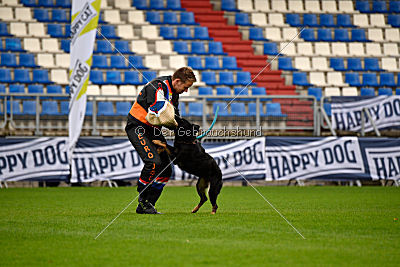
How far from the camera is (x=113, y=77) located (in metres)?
20.4

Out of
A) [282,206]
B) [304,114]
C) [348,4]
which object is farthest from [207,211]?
[348,4]

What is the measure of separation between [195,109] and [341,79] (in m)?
8.36

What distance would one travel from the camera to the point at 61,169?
15.5m

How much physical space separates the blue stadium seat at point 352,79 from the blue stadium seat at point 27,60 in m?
11.1

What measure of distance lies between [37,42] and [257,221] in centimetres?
1560

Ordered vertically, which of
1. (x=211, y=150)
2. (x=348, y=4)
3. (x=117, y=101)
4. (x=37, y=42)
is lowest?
(x=211, y=150)

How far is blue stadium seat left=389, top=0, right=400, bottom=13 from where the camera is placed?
26.0 m

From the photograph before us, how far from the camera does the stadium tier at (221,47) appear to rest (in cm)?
2019

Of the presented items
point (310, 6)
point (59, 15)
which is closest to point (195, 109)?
point (59, 15)

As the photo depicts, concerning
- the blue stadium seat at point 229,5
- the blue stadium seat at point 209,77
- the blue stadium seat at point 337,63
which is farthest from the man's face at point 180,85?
the blue stadium seat at point 229,5

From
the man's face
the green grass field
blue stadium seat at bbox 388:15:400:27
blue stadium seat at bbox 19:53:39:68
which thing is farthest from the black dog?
blue stadium seat at bbox 388:15:400:27

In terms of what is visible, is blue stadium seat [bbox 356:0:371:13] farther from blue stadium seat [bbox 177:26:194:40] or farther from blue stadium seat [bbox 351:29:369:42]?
blue stadium seat [bbox 177:26:194:40]

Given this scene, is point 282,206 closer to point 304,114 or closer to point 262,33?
point 304,114

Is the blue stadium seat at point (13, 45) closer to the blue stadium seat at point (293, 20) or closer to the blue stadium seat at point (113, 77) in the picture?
the blue stadium seat at point (113, 77)
